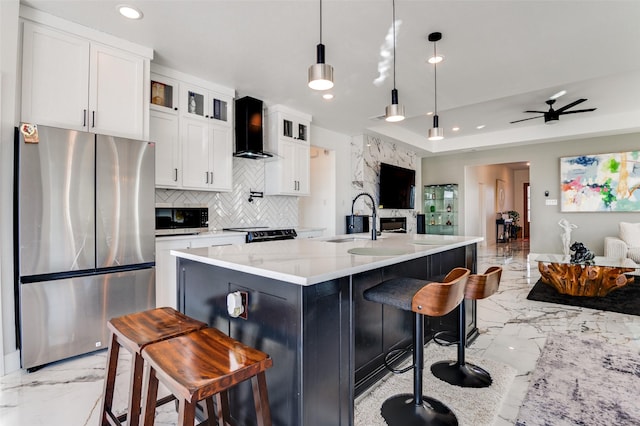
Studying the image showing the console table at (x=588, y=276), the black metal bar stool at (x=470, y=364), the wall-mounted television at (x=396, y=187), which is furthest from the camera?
the wall-mounted television at (x=396, y=187)

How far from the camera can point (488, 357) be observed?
245 centimetres

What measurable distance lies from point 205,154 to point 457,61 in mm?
2869

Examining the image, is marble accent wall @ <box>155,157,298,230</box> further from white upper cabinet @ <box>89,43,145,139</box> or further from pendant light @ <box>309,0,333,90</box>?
pendant light @ <box>309,0,333,90</box>

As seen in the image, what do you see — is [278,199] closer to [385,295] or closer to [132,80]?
[132,80]

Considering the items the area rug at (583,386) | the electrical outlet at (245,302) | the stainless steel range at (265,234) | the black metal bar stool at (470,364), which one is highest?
the stainless steel range at (265,234)

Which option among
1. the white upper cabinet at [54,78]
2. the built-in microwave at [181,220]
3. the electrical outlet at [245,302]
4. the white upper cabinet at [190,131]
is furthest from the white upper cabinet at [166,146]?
the electrical outlet at [245,302]

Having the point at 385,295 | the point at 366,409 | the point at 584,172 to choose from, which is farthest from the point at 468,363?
the point at 584,172

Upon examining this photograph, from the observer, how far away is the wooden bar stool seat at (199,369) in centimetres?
97

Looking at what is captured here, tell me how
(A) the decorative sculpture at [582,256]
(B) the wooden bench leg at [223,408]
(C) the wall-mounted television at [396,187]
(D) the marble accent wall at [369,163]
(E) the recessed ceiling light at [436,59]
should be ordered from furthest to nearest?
(C) the wall-mounted television at [396,187] < (D) the marble accent wall at [369,163] < (A) the decorative sculpture at [582,256] < (E) the recessed ceiling light at [436,59] < (B) the wooden bench leg at [223,408]

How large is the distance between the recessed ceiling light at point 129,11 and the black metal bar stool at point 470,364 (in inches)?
120

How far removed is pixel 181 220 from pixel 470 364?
10.3ft

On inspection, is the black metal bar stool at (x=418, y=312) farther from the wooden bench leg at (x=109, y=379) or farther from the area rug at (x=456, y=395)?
the wooden bench leg at (x=109, y=379)

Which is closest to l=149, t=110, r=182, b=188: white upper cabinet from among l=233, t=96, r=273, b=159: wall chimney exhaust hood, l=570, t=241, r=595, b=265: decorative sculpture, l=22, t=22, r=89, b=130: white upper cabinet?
l=22, t=22, r=89, b=130: white upper cabinet

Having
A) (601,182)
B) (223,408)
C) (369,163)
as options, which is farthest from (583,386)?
(601,182)
